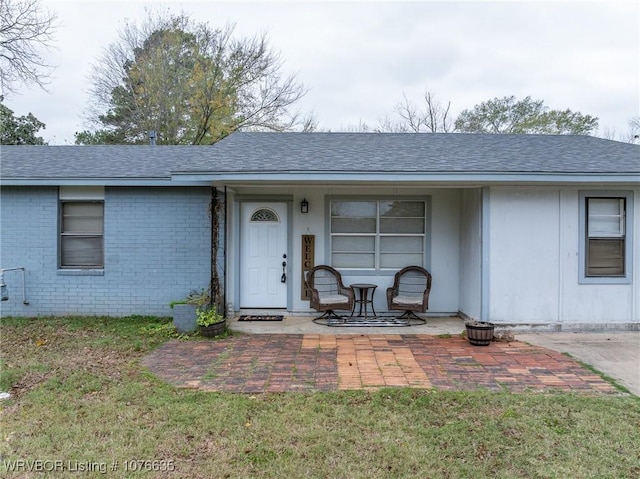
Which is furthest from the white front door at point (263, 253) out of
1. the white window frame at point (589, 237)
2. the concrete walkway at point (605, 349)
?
the white window frame at point (589, 237)

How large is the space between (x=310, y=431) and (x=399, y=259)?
4.72m

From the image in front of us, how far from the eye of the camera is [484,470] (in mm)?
2547

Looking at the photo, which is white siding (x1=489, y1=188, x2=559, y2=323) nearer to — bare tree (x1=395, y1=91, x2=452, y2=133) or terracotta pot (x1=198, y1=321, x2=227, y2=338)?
terracotta pot (x1=198, y1=321, x2=227, y2=338)

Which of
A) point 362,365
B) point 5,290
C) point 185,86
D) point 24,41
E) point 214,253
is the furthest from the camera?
point 185,86

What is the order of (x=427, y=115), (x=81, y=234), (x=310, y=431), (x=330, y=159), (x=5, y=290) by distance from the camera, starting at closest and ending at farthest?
(x=310, y=431) < (x=330, y=159) < (x=5, y=290) < (x=81, y=234) < (x=427, y=115)

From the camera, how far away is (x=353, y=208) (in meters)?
7.34

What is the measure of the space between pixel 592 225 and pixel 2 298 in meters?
9.79

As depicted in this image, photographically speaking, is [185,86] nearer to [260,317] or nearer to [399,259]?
[260,317]

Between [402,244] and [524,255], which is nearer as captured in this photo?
[524,255]

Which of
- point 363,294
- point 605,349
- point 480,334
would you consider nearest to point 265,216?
point 363,294

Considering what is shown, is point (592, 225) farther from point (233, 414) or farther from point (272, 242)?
point (233, 414)

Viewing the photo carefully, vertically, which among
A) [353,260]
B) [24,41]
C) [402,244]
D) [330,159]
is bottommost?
[353,260]

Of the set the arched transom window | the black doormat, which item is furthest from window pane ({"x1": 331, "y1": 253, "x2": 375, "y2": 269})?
the black doormat

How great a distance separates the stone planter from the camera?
5941 mm
